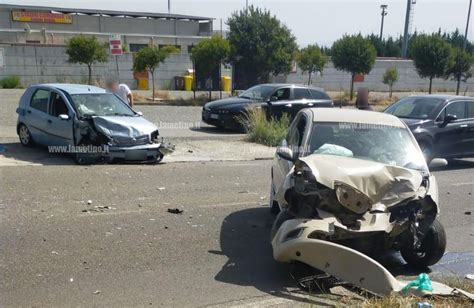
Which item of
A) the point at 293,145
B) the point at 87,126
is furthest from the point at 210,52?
the point at 293,145

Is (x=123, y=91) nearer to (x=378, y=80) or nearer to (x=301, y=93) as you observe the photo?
(x=301, y=93)

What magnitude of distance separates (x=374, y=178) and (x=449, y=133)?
25.8 ft

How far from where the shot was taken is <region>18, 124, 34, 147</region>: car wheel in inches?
466

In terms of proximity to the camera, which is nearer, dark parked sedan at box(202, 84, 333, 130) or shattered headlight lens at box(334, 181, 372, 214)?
shattered headlight lens at box(334, 181, 372, 214)

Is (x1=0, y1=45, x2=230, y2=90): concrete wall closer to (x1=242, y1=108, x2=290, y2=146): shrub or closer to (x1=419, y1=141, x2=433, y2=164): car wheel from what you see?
(x1=242, y1=108, x2=290, y2=146): shrub

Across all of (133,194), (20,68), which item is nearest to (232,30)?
(20,68)

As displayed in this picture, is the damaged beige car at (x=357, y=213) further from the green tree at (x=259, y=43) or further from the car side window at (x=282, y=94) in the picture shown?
the green tree at (x=259, y=43)

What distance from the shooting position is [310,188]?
16.3 feet

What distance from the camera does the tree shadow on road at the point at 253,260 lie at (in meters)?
4.82

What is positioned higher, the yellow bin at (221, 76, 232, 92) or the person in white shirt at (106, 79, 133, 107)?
the person in white shirt at (106, 79, 133, 107)

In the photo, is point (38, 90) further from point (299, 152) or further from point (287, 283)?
point (287, 283)

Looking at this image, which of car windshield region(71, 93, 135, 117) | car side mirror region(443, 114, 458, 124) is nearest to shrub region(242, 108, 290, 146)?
car side mirror region(443, 114, 458, 124)

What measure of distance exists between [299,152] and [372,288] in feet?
6.64

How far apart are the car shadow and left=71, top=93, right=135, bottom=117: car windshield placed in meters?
5.03
